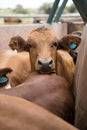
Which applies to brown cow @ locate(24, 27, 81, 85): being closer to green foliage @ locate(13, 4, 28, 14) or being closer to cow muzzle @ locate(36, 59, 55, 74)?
cow muzzle @ locate(36, 59, 55, 74)

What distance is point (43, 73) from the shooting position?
10.1 feet

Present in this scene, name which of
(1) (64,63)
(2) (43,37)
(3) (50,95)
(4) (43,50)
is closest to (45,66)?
(4) (43,50)

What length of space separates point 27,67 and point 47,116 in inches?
96.2

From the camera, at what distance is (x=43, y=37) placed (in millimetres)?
3514

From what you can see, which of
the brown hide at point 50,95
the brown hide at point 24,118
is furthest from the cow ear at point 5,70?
the brown hide at point 24,118

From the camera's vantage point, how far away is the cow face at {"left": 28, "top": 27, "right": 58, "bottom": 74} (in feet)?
10.3

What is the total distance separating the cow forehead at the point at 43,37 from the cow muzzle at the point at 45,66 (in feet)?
1.08

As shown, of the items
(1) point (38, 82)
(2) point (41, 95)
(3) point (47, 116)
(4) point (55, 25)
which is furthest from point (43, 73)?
(4) point (55, 25)

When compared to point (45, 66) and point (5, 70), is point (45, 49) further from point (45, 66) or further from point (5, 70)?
point (5, 70)

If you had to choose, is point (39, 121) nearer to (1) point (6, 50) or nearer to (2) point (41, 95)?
(2) point (41, 95)

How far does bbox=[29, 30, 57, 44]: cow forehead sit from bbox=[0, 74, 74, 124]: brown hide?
3.23 feet

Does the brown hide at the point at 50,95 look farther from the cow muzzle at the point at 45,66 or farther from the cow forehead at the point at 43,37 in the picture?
the cow forehead at the point at 43,37

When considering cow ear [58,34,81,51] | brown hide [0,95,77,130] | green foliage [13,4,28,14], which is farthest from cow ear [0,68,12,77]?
green foliage [13,4,28,14]

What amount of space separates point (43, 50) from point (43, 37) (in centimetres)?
21
